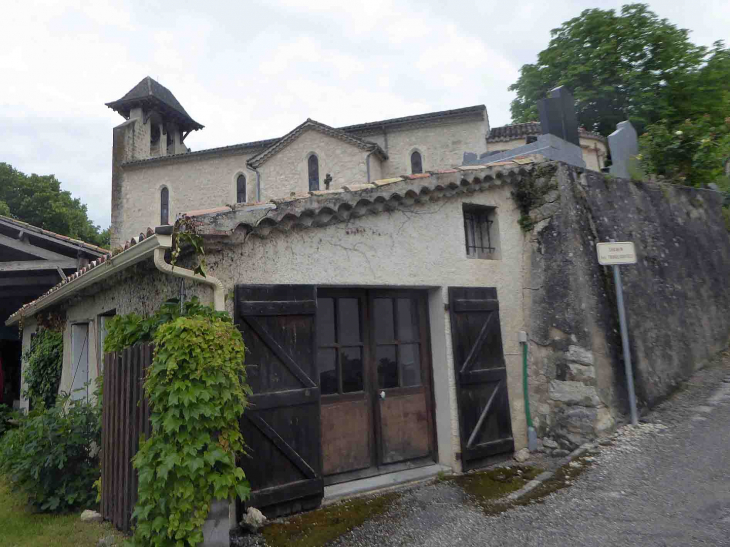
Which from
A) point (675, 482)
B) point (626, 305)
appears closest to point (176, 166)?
point (626, 305)

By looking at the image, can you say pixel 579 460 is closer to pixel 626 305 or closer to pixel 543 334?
pixel 543 334

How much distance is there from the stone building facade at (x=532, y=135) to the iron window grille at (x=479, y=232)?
11167 mm

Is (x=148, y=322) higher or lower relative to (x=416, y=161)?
lower

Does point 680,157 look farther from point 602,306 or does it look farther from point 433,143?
point 433,143

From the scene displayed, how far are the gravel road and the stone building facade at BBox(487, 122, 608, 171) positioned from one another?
13.0 m

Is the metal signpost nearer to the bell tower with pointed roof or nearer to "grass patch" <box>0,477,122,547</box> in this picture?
"grass patch" <box>0,477,122,547</box>

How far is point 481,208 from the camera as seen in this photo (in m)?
6.14

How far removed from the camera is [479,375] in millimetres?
5551

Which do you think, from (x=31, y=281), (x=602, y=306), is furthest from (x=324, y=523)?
(x=31, y=281)

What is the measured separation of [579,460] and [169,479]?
4033mm

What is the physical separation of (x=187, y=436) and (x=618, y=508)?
3519 millimetres

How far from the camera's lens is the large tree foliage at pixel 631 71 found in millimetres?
19969

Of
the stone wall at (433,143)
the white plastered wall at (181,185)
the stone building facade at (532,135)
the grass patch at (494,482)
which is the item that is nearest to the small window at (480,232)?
the grass patch at (494,482)

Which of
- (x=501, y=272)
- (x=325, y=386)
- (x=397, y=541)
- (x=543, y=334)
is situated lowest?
Result: (x=397, y=541)
